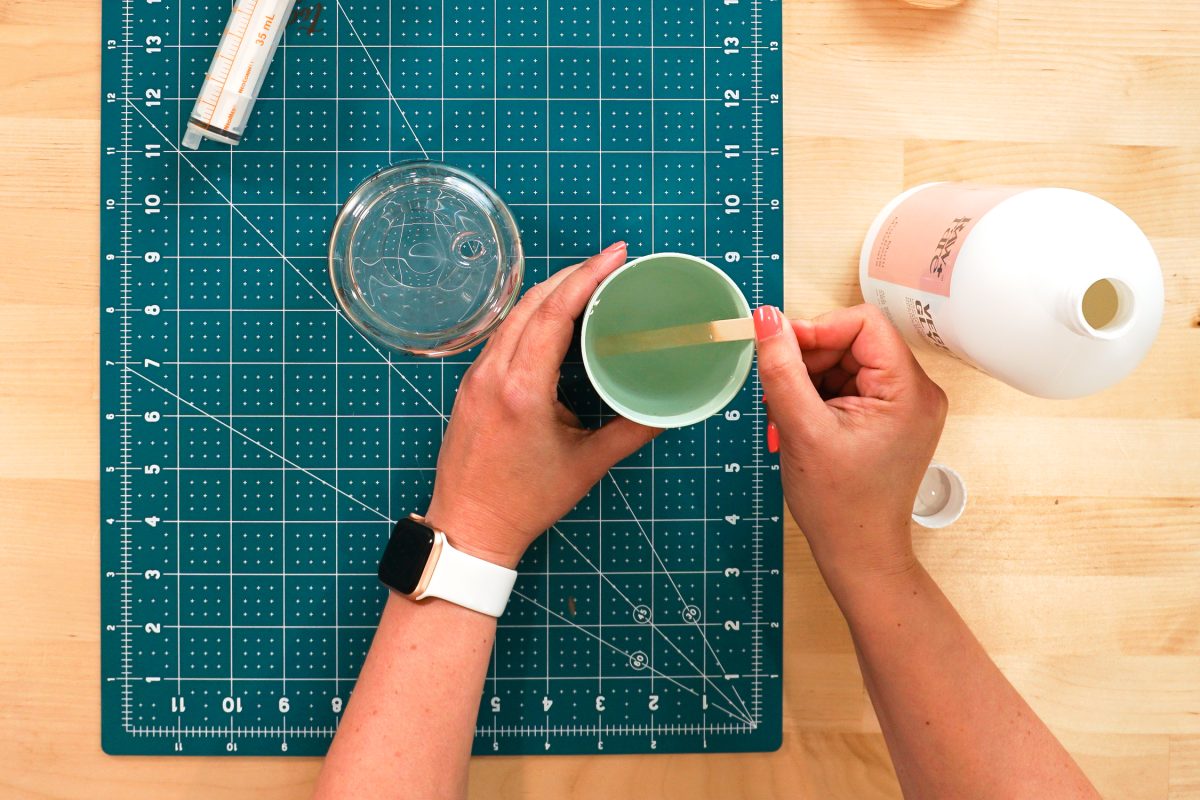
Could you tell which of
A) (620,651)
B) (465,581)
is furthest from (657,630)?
(465,581)

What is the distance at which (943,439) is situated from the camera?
2.88 ft

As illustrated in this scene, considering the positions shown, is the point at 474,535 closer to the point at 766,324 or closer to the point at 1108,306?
the point at 766,324

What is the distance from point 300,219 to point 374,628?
45 centimetres

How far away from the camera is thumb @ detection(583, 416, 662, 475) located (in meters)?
0.75

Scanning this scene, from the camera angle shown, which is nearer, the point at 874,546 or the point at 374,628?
the point at 874,546

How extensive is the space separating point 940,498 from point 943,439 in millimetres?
65

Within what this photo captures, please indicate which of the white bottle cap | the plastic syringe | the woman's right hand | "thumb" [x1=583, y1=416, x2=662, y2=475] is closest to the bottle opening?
the woman's right hand

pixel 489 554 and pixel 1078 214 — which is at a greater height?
pixel 1078 214

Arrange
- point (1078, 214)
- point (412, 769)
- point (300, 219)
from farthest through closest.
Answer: point (300, 219)
point (412, 769)
point (1078, 214)

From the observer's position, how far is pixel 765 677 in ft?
2.88

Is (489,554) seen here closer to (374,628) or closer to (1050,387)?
(374,628)

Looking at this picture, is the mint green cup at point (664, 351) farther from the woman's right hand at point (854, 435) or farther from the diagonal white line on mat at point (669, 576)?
the diagonal white line on mat at point (669, 576)

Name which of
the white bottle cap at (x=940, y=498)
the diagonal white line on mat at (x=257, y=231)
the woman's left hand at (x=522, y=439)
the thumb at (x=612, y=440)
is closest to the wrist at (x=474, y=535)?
the woman's left hand at (x=522, y=439)

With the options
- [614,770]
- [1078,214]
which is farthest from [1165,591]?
[614,770]
